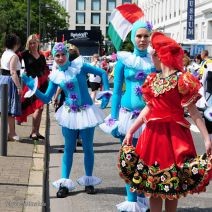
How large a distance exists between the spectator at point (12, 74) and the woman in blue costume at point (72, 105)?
2.72 metres

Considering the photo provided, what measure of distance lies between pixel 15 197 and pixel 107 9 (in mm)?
134138

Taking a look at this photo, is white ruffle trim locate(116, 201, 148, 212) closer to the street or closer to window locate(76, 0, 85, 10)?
the street

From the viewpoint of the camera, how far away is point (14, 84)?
9.42 metres

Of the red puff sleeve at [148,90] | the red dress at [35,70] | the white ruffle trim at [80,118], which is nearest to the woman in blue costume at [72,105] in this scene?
the white ruffle trim at [80,118]

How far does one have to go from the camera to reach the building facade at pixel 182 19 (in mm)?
35594

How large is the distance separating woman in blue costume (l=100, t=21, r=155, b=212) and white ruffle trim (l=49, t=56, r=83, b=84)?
774 mm

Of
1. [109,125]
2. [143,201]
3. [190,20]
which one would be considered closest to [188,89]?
[109,125]

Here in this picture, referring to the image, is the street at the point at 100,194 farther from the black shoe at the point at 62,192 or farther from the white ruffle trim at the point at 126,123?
the white ruffle trim at the point at 126,123

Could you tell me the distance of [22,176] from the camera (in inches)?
278

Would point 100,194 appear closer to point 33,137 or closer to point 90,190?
point 90,190

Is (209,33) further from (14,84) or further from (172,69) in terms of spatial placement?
(172,69)

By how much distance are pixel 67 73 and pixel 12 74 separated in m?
2.91

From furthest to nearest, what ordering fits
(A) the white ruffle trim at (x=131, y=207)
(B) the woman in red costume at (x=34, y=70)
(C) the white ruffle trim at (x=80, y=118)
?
(B) the woman in red costume at (x=34, y=70) < (C) the white ruffle trim at (x=80, y=118) < (A) the white ruffle trim at (x=131, y=207)

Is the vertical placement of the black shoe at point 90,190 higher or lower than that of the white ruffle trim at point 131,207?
lower
